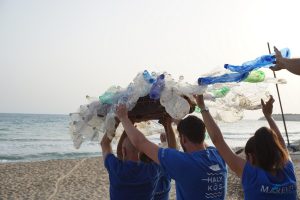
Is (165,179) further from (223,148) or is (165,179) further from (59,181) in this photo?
(59,181)

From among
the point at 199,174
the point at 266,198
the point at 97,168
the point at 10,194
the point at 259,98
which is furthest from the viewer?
the point at 97,168

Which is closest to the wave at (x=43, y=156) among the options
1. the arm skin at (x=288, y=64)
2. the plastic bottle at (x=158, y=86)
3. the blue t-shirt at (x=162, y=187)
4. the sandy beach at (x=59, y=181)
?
the sandy beach at (x=59, y=181)

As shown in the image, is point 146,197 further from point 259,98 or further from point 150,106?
point 259,98

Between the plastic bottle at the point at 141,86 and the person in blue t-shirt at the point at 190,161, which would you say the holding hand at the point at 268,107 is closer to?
the person in blue t-shirt at the point at 190,161

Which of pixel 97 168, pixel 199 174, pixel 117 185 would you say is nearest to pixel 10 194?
pixel 97 168

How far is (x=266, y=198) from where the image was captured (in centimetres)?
264

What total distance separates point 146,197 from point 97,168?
43.6ft

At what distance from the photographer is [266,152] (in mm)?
2662

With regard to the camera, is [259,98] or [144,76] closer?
[144,76]

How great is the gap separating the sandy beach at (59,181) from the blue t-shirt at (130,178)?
5.72m

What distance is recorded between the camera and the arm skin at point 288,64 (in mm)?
2639

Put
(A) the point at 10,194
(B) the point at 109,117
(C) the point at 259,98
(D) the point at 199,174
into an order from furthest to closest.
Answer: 1. (A) the point at 10,194
2. (C) the point at 259,98
3. (B) the point at 109,117
4. (D) the point at 199,174

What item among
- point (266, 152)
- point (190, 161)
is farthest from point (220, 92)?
point (266, 152)

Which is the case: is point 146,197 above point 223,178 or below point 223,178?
below
